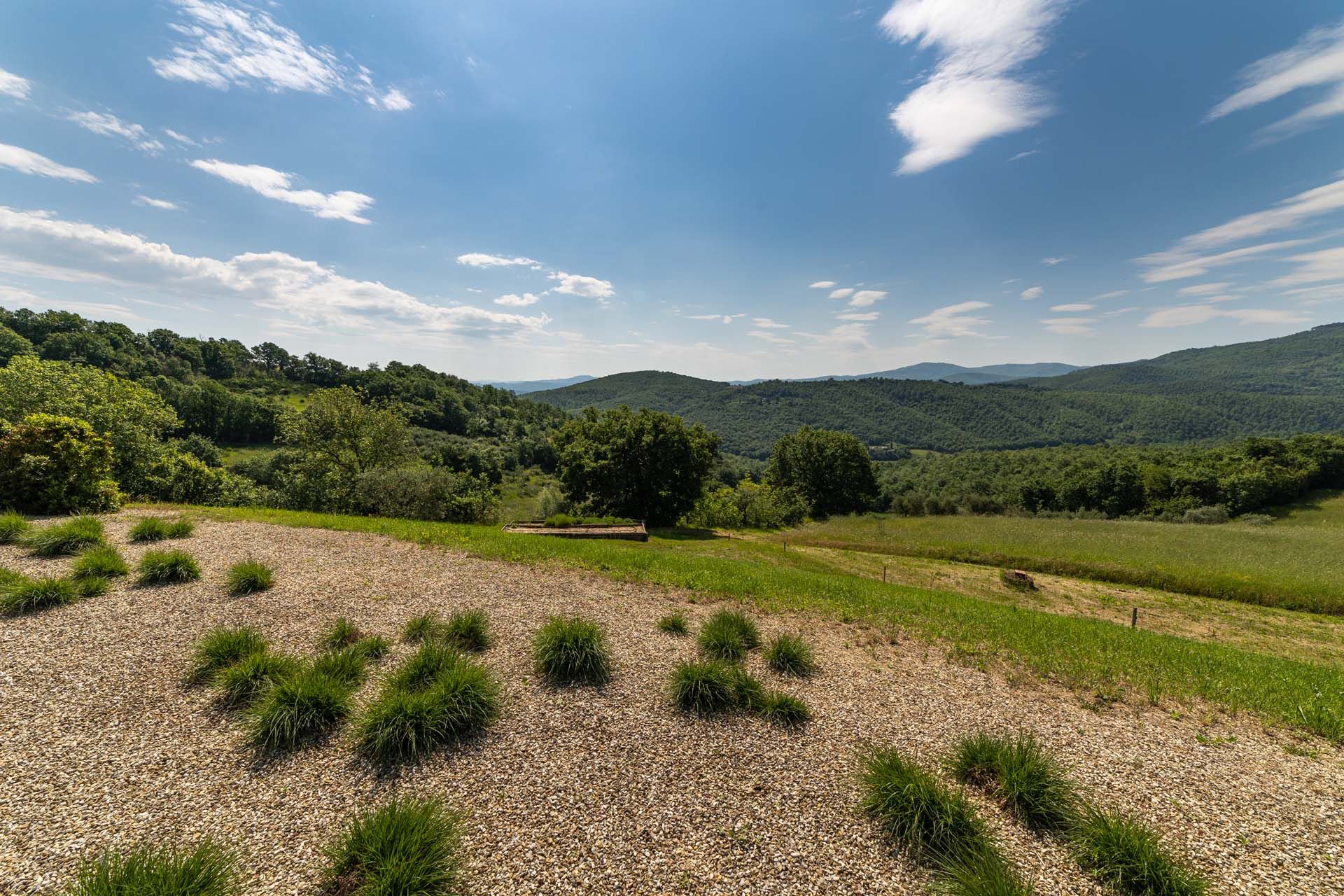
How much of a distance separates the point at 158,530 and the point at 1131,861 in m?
19.0

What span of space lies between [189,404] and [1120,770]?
105m

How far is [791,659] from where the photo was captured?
312 inches

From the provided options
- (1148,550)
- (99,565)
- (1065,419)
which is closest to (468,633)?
(99,565)

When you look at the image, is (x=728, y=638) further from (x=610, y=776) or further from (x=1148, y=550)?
(x=1148, y=550)

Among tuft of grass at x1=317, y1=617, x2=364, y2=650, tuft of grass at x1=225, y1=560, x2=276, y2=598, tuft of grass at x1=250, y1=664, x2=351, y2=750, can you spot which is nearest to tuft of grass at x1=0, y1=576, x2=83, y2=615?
tuft of grass at x1=225, y1=560, x2=276, y2=598

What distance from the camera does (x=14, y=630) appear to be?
7.01 metres

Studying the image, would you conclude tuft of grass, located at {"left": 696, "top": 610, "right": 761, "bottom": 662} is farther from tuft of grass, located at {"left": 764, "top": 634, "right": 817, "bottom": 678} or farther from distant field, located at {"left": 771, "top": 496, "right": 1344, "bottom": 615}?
distant field, located at {"left": 771, "top": 496, "right": 1344, "bottom": 615}

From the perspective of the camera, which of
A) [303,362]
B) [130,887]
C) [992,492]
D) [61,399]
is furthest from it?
[303,362]

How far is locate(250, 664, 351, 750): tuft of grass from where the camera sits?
17.4 ft

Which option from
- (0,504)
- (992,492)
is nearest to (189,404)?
(0,504)

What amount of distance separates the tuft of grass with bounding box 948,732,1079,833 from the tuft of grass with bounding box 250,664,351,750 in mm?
7672

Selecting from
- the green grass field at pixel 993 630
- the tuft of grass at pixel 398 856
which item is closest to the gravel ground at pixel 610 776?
the tuft of grass at pixel 398 856

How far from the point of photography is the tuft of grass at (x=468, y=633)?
7855 mm

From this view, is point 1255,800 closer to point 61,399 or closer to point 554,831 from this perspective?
point 554,831
